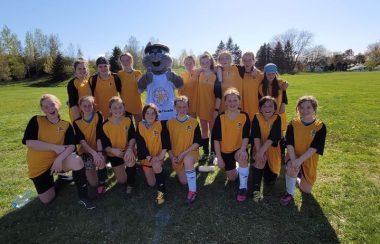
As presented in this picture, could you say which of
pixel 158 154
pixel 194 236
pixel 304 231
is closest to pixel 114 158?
pixel 158 154

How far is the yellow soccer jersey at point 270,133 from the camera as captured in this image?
4.28 metres

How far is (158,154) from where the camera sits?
4.46m

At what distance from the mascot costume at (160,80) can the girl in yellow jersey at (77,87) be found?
38.2 inches

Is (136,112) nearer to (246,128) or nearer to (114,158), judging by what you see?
(114,158)

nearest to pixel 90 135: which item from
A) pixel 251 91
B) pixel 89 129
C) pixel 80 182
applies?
pixel 89 129

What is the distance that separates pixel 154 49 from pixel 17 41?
67000 mm

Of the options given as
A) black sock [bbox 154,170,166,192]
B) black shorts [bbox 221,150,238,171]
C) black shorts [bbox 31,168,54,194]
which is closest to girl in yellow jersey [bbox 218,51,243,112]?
black shorts [bbox 221,150,238,171]

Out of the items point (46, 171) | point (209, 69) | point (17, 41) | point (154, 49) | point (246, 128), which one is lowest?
point (46, 171)

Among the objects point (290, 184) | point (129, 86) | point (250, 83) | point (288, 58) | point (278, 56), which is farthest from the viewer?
point (288, 58)

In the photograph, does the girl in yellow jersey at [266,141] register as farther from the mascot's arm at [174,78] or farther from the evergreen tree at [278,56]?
the evergreen tree at [278,56]

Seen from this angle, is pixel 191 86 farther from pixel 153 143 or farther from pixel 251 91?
pixel 153 143

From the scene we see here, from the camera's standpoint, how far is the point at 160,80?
5137 millimetres

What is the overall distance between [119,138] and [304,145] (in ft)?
8.97

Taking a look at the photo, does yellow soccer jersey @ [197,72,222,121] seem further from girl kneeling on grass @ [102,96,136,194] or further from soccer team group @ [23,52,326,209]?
girl kneeling on grass @ [102,96,136,194]
